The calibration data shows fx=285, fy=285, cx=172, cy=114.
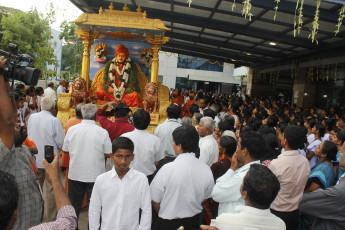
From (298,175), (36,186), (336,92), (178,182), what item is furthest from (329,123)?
(336,92)

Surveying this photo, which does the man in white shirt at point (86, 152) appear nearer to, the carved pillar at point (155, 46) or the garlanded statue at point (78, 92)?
the garlanded statue at point (78, 92)

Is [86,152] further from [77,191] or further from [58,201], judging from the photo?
[58,201]

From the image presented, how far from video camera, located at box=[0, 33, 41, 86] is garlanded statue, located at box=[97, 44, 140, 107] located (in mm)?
6948

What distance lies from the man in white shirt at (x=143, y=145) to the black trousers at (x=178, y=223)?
0.96 m

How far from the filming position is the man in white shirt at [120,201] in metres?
2.36

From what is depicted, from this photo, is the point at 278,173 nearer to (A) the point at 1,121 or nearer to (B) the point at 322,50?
(A) the point at 1,121

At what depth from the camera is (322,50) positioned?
11.8 m

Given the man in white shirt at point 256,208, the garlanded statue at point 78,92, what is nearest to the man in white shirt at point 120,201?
the man in white shirt at point 256,208

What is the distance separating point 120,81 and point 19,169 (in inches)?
316

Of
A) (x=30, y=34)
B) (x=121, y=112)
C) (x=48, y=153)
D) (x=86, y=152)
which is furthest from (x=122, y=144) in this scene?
(x=30, y=34)

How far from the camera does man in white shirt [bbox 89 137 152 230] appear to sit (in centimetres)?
236

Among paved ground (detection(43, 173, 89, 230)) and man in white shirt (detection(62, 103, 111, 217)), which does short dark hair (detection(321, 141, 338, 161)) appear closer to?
man in white shirt (detection(62, 103, 111, 217))

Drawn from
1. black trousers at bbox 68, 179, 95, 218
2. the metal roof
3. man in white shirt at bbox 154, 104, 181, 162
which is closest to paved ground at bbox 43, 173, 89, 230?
black trousers at bbox 68, 179, 95, 218

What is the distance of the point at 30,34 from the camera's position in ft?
60.5
